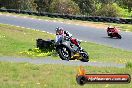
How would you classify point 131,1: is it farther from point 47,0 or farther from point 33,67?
point 33,67

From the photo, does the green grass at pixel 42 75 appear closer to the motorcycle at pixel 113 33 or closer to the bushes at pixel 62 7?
the motorcycle at pixel 113 33

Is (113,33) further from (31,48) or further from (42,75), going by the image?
(42,75)

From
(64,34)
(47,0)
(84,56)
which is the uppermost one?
(64,34)

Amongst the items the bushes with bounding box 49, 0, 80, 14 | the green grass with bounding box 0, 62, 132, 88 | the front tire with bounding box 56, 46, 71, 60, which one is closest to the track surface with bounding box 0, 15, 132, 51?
the green grass with bounding box 0, 62, 132, 88

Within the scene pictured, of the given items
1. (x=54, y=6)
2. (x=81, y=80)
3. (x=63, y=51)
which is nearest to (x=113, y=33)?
(x=63, y=51)

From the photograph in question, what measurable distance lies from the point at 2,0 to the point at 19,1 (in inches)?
150

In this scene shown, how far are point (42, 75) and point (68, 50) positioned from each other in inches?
216

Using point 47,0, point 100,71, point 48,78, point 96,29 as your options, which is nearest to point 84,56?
point 48,78

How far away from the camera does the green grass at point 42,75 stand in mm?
13461

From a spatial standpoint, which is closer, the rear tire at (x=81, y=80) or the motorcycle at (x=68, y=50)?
the rear tire at (x=81, y=80)

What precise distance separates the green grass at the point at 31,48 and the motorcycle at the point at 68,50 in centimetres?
896

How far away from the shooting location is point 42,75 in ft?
49.9

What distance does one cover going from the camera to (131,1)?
82938 millimetres

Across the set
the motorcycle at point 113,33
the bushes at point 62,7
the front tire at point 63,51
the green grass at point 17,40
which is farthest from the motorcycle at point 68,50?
the bushes at point 62,7
